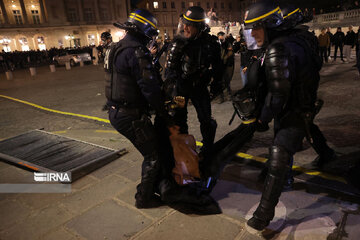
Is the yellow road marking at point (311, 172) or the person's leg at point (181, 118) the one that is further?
the person's leg at point (181, 118)

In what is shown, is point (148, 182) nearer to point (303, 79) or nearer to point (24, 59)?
point (303, 79)

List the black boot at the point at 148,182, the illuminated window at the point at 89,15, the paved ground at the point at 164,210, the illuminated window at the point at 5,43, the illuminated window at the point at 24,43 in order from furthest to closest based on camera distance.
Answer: the illuminated window at the point at 89,15 → the illuminated window at the point at 24,43 → the illuminated window at the point at 5,43 → the black boot at the point at 148,182 → the paved ground at the point at 164,210

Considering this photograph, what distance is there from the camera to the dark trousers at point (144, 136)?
2709 mm

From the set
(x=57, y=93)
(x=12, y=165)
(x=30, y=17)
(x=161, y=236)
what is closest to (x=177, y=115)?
(x=161, y=236)

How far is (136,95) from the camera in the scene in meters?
2.70

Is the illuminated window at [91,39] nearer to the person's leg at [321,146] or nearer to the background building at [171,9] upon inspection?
the background building at [171,9]

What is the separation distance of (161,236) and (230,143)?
187 centimetres

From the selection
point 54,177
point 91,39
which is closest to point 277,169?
point 54,177

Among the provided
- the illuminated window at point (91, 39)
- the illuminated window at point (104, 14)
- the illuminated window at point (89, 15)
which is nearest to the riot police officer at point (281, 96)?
the illuminated window at point (91, 39)

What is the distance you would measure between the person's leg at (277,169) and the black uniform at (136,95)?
116 cm

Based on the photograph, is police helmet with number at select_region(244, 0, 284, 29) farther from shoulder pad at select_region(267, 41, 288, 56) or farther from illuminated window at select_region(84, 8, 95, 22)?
illuminated window at select_region(84, 8, 95, 22)

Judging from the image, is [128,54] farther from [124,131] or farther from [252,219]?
[252,219]

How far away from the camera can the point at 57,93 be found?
11.0 m

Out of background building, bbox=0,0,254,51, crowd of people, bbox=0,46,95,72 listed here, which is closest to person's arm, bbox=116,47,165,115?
crowd of people, bbox=0,46,95,72
